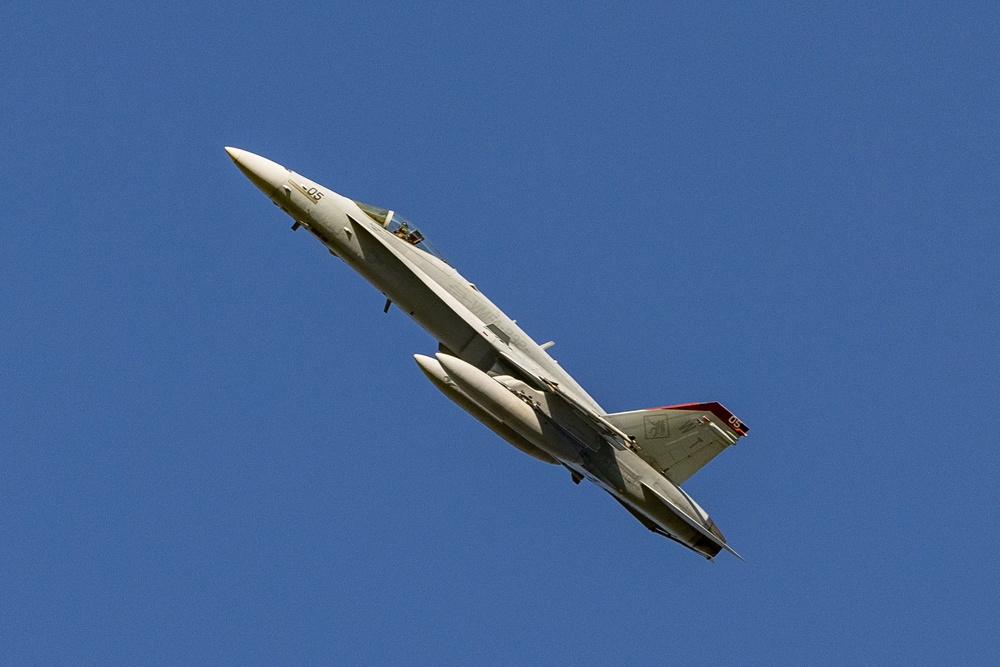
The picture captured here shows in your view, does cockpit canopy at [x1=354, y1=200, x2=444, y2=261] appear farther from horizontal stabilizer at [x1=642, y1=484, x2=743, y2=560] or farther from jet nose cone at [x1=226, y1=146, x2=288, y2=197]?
horizontal stabilizer at [x1=642, y1=484, x2=743, y2=560]

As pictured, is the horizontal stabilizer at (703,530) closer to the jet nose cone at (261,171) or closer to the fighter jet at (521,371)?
the fighter jet at (521,371)

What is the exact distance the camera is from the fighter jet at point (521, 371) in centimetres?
3262

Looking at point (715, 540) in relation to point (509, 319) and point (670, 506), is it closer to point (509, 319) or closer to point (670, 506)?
point (670, 506)

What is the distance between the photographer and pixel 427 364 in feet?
103

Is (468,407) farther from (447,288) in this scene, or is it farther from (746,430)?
(746,430)

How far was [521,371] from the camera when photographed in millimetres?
32594

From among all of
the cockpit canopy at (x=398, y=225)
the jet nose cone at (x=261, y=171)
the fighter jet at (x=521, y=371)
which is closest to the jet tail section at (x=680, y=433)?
the fighter jet at (x=521, y=371)

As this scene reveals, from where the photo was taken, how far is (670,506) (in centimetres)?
3269

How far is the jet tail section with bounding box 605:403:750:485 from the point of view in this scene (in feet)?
107

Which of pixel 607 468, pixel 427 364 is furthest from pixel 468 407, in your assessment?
pixel 607 468

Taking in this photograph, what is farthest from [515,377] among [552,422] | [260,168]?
[260,168]

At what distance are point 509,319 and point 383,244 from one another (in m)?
2.89

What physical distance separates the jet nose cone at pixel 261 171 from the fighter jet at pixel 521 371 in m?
0.02

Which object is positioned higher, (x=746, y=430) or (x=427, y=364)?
(x=746, y=430)
